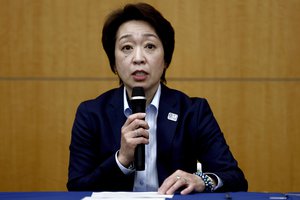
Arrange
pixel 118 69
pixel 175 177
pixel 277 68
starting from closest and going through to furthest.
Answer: pixel 175 177 → pixel 118 69 → pixel 277 68

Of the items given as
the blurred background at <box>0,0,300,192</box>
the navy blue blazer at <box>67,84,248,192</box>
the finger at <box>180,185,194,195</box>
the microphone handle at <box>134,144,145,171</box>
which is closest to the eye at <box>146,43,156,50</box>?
the navy blue blazer at <box>67,84,248,192</box>

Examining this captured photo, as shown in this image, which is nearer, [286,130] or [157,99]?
[157,99]

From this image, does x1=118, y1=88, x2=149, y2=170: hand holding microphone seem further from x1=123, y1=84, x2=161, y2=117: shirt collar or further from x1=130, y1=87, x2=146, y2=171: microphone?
x1=123, y1=84, x2=161, y2=117: shirt collar

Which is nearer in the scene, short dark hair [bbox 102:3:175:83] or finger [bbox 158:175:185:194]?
finger [bbox 158:175:185:194]

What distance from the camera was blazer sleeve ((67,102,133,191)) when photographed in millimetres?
1862

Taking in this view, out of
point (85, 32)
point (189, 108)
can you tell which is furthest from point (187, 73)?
point (189, 108)

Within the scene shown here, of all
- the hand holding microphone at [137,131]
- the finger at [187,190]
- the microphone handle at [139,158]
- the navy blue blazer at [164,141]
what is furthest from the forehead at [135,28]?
the finger at [187,190]

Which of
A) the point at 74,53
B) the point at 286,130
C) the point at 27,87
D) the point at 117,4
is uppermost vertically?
the point at 117,4

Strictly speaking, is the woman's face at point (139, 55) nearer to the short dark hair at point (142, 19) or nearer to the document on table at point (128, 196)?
the short dark hair at point (142, 19)

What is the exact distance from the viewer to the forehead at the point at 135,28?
2018 millimetres

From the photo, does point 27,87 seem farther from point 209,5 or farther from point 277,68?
point 277,68

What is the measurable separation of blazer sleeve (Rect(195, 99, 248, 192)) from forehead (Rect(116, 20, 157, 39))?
367 millimetres

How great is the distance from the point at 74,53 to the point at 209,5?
3.08ft

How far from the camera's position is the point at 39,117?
333cm
